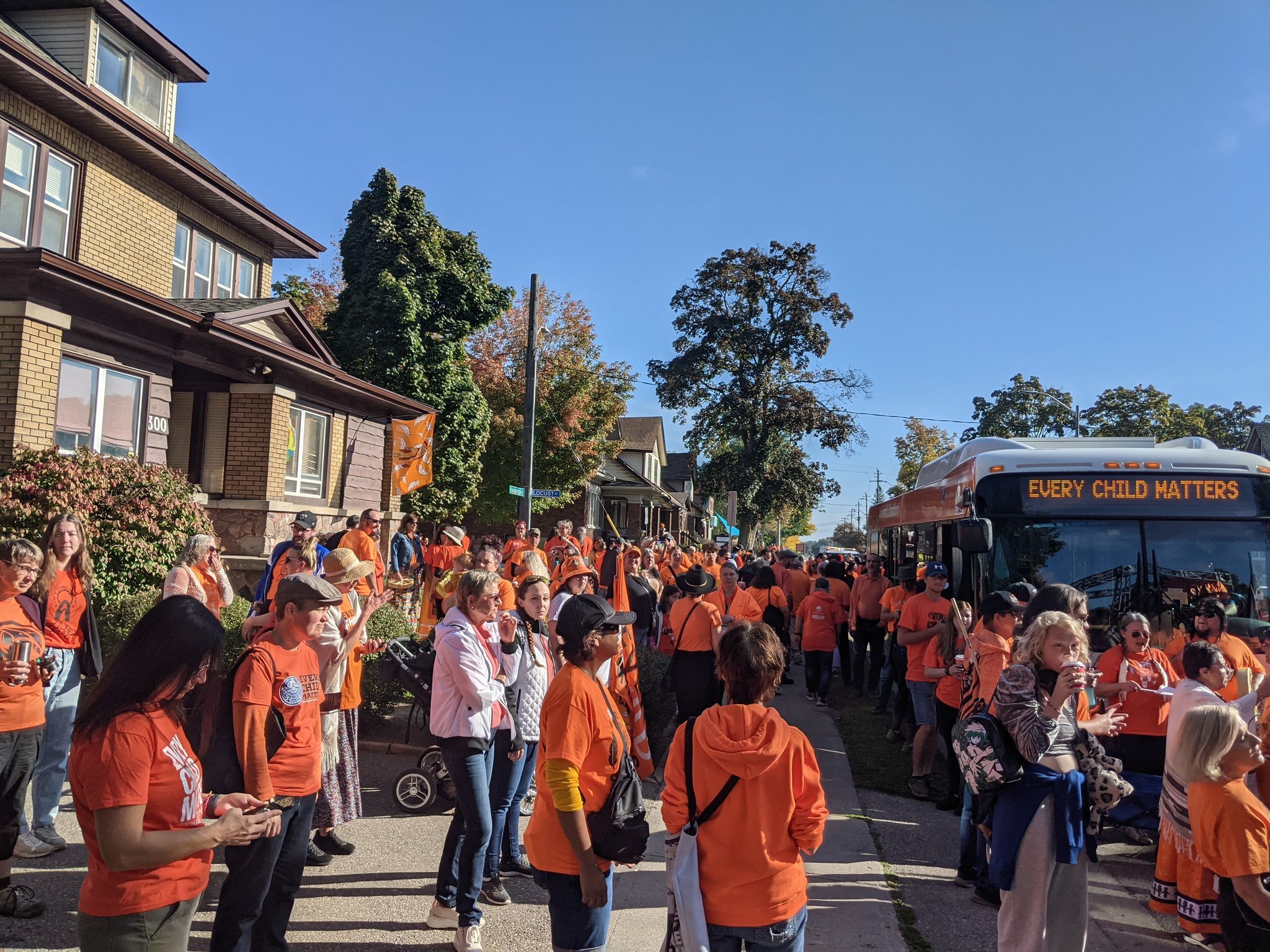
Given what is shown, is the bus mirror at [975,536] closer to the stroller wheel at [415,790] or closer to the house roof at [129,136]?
the stroller wheel at [415,790]

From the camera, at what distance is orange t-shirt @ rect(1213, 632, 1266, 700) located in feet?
20.4

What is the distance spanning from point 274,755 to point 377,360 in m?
20.6

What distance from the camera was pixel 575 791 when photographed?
314 cm

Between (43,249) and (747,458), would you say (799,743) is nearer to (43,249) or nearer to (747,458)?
(43,249)

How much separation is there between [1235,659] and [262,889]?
21.0 ft

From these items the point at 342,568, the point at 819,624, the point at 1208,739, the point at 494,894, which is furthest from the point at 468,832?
the point at 819,624

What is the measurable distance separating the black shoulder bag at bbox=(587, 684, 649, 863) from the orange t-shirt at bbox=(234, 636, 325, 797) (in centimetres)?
132

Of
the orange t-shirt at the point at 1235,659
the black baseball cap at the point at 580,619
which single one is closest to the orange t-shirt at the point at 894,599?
the orange t-shirt at the point at 1235,659

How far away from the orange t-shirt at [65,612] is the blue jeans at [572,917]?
369 centimetres

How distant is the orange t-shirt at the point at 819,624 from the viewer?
12.1 meters

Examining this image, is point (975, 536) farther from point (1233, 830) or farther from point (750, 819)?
point (750, 819)

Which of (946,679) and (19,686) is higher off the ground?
(19,686)

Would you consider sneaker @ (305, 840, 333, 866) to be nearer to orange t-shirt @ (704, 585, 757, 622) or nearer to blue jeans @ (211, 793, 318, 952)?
blue jeans @ (211, 793, 318, 952)

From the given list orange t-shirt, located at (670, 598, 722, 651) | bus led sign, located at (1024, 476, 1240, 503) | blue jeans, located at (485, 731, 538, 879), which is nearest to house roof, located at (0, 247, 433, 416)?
orange t-shirt, located at (670, 598, 722, 651)
